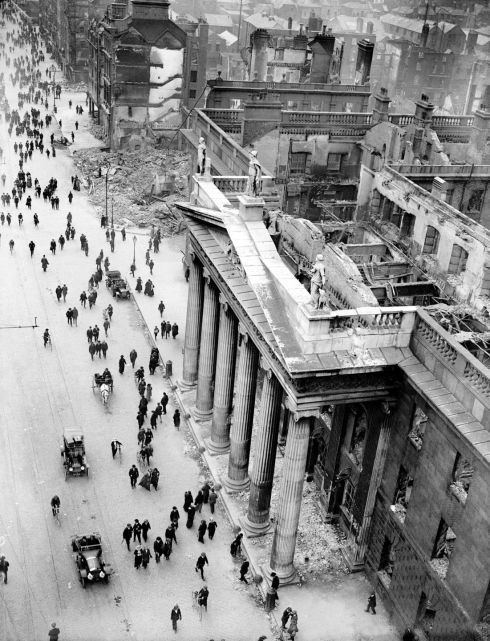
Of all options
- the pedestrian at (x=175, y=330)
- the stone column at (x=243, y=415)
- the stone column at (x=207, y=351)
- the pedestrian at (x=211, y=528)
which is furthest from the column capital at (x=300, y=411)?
the pedestrian at (x=175, y=330)

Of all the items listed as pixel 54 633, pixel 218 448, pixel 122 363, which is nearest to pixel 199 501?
pixel 218 448

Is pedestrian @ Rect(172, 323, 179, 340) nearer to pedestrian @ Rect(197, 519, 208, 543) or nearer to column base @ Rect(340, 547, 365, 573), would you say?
pedestrian @ Rect(197, 519, 208, 543)

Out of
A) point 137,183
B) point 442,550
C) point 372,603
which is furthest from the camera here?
point 137,183

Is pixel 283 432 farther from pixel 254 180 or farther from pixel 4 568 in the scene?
pixel 4 568

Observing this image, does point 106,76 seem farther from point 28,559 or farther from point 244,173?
point 28,559

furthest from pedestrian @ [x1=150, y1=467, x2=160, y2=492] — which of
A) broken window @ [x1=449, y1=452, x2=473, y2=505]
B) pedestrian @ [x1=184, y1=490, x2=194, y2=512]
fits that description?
broken window @ [x1=449, y1=452, x2=473, y2=505]

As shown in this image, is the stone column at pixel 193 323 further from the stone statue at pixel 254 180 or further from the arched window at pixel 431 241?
the arched window at pixel 431 241
